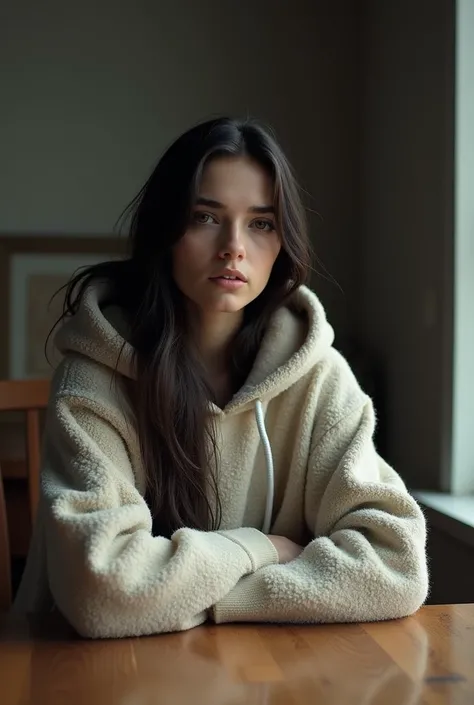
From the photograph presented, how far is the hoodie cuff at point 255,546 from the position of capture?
3.44ft

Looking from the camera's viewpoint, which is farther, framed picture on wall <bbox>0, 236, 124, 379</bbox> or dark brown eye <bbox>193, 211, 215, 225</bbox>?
framed picture on wall <bbox>0, 236, 124, 379</bbox>

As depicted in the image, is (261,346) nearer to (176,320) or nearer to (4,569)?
(176,320)

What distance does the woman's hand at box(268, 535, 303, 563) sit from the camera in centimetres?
111

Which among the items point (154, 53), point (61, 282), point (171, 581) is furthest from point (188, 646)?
point (154, 53)

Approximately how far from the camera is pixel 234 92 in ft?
8.87

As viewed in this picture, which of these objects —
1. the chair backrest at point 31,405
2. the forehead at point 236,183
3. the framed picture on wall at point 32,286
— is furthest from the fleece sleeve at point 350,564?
the framed picture on wall at point 32,286

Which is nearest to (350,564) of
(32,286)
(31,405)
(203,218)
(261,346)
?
(261,346)

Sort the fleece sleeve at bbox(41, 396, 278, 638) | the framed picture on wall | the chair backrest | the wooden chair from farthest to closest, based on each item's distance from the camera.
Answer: the framed picture on wall < the chair backrest < the wooden chair < the fleece sleeve at bbox(41, 396, 278, 638)

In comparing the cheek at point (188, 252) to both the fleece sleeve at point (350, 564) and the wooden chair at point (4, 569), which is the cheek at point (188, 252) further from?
the wooden chair at point (4, 569)

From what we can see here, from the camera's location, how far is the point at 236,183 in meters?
1.18

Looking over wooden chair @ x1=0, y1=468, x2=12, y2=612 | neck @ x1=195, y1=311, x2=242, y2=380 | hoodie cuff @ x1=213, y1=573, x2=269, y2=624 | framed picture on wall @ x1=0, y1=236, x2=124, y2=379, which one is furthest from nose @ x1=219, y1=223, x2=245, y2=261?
framed picture on wall @ x1=0, y1=236, x2=124, y2=379

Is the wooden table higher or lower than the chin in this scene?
lower

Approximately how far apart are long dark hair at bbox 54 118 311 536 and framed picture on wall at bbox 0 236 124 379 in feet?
4.79

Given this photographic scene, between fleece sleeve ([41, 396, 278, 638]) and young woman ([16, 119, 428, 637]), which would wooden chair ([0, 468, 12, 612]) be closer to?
young woman ([16, 119, 428, 637])
